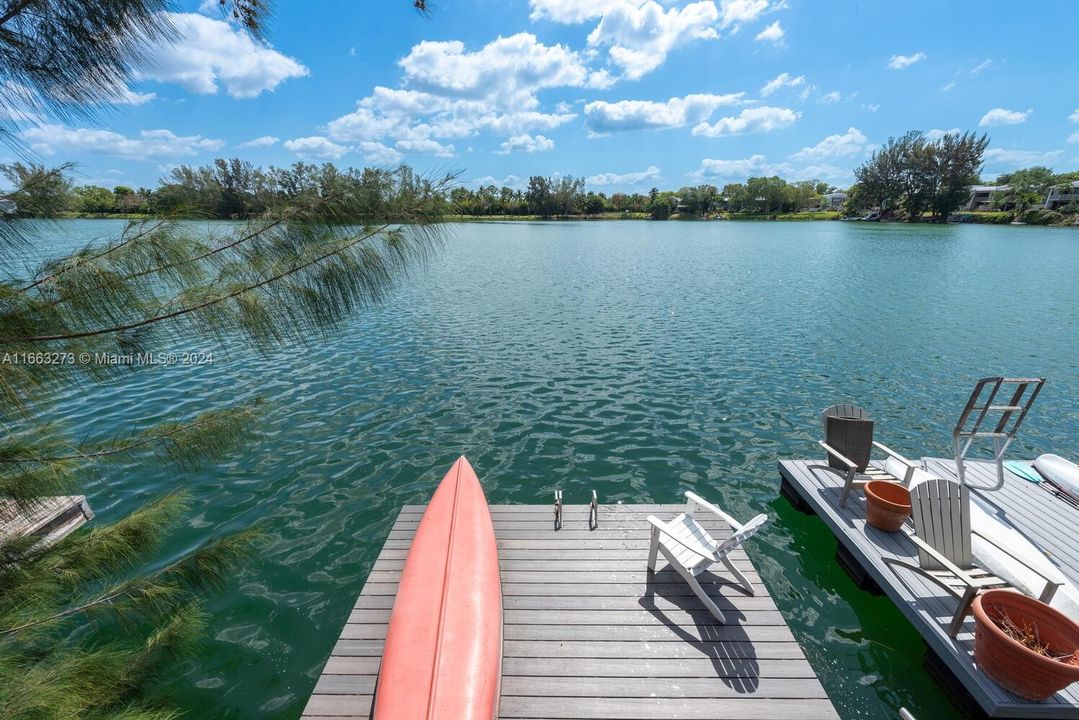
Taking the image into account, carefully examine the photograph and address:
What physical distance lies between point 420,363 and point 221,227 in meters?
12.5

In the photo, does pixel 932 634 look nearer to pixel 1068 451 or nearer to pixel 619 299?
pixel 1068 451

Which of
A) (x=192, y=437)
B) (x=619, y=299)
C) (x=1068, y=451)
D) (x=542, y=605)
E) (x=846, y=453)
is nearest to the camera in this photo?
(x=192, y=437)

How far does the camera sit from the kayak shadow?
4.34 metres

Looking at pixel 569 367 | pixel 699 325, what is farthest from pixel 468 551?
pixel 699 325

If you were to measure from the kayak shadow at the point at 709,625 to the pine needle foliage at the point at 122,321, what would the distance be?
4.32 m

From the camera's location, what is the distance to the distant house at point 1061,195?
91.3 metres

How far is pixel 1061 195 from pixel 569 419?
14149 cm

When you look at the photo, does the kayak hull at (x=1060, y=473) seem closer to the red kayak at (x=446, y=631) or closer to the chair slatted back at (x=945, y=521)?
the chair slatted back at (x=945, y=521)

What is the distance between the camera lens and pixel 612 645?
462 centimetres

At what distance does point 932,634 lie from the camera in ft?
15.2

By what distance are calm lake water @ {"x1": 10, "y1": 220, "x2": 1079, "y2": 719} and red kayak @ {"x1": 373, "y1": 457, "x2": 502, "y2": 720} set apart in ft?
6.74

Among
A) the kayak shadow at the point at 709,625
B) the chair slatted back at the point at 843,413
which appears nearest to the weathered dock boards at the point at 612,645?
the kayak shadow at the point at 709,625

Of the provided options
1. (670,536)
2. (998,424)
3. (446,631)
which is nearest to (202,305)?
(446,631)

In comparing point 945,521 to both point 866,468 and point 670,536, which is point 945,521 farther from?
point 670,536
